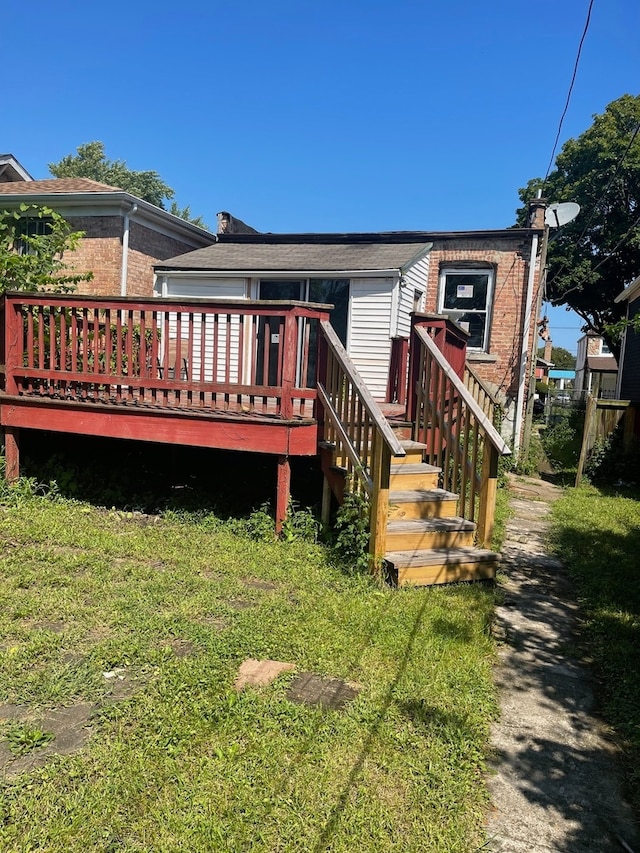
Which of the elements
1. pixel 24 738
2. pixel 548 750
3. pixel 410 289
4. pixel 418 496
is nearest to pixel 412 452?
pixel 418 496

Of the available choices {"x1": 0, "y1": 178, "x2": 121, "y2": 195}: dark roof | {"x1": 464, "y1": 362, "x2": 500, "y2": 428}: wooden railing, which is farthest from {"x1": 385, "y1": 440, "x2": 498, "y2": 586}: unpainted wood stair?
{"x1": 0, "y1": 178, "x2": 121, "y2": 195}: dark roof

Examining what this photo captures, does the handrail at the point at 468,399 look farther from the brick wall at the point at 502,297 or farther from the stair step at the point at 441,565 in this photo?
the brick wall at the point at 502,297

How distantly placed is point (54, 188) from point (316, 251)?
17.3 feet

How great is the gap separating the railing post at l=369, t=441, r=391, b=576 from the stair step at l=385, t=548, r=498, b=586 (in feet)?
0.32

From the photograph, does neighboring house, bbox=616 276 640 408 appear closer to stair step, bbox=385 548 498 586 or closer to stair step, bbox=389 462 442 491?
stair step, bbox=389 462 442 491

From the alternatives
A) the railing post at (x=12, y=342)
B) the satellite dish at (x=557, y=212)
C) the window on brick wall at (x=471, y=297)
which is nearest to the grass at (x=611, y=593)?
the window on brick wall at (x=471, y=297)

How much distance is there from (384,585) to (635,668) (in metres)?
1.62

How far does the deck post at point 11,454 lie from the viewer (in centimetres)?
597

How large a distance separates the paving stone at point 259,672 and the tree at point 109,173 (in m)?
47.8

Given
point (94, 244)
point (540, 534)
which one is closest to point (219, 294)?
point (94, 244)

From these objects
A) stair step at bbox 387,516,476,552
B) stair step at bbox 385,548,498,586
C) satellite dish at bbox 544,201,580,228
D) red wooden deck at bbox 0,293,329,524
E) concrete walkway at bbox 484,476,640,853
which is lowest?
concrete walkway at bbox 484,476,640,853

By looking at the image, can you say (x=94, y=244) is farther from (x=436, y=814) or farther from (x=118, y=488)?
(x=436, y=814)

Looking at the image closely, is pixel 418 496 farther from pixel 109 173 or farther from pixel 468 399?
pixel 109 173

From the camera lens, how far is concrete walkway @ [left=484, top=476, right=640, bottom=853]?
2.12m
